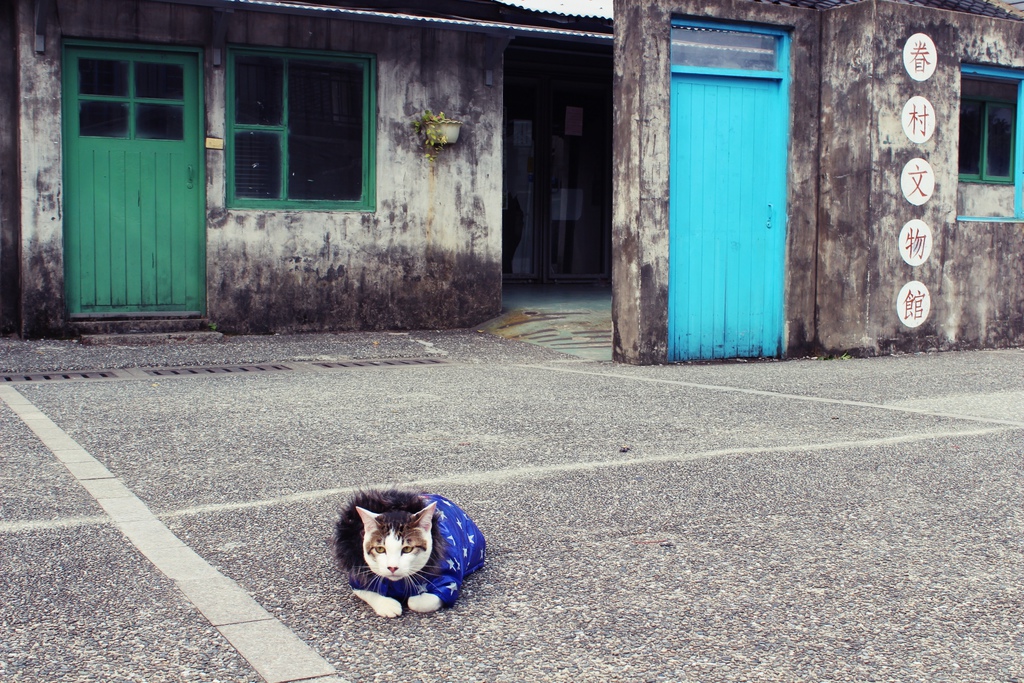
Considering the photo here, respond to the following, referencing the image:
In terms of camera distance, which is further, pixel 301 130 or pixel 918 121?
pixel 301 130

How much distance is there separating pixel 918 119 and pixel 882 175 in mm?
690

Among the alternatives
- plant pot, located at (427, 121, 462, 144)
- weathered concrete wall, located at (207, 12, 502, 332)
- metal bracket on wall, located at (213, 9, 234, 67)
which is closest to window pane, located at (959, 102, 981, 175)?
weathered concrete wall, located at (207, 12, 502, 332)

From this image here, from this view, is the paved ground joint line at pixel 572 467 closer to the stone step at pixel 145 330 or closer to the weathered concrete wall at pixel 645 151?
the weathered concrete wall at pixel 645 151

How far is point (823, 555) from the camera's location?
389 centimetres

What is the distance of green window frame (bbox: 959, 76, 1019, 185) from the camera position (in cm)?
1697

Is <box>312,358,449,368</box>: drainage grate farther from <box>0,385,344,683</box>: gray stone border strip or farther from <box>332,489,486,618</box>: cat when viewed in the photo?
<box>332,489,486,618</box>: cat

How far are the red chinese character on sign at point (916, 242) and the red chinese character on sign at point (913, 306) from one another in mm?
359

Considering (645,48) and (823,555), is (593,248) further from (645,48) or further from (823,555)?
(823,555)

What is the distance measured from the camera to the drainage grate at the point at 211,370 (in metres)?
8.60

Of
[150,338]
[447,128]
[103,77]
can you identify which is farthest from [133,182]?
Answer: [447,128]

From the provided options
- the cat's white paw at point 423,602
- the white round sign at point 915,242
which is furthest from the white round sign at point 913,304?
the cat's white paw at point 423,602

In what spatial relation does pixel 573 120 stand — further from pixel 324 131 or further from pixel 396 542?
pixel 396 542

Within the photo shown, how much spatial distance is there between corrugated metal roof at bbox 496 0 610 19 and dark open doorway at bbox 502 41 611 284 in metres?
2.11

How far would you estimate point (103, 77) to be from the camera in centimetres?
1088
